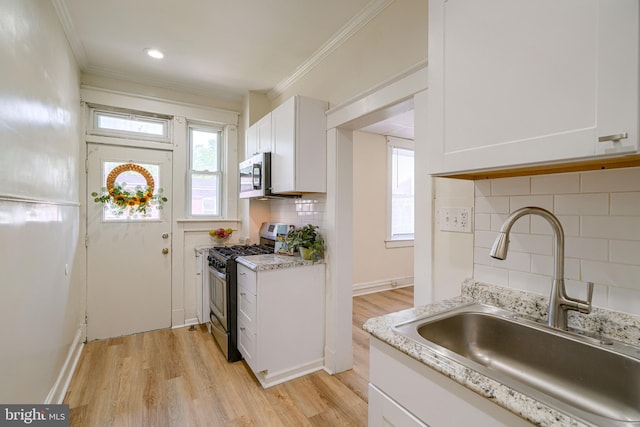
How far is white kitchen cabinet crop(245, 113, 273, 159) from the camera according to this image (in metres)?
2.80

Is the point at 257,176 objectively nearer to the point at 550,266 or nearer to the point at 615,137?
the point at 550,266

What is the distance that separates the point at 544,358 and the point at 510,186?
682 millimetres

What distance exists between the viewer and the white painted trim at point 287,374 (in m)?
2.22

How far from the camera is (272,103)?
3.60 meters

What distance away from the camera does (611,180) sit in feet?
3.24

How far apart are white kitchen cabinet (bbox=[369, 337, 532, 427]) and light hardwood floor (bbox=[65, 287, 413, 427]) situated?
3.49ft

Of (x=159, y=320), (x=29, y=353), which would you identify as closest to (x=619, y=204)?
(x=29, y=353)

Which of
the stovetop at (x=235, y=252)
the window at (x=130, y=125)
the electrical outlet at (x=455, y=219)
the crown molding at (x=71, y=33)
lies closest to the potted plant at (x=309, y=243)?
the stovetop at (x=235, y=252)

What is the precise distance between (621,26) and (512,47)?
277 millimetres

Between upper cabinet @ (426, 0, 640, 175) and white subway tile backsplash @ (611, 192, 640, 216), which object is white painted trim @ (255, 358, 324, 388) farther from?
white subway tile backsplash @ (611, 192, 640, 216)

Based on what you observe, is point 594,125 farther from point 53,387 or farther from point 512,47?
point 53,387

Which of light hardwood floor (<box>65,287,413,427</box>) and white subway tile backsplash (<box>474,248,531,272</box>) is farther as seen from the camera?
light hardwood floor (<box>65,287,413,427</box>)

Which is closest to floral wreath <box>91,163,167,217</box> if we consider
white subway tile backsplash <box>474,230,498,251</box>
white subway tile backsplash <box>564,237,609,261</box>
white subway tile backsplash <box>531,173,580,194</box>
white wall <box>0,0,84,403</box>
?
white wall <box>0,0,84,403</box>

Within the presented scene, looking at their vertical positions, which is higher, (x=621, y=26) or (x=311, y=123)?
(x=311, y=123)
